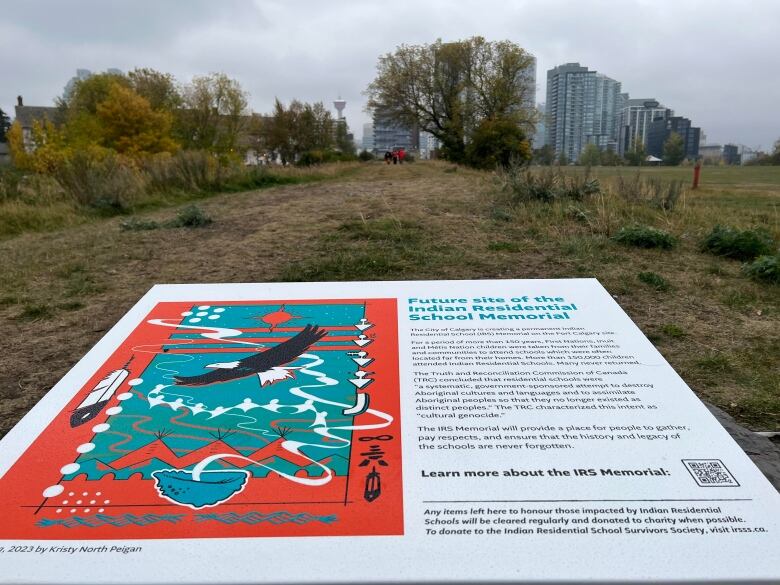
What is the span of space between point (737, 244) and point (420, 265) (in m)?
3.49

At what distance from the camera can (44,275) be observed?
5945 millimetres

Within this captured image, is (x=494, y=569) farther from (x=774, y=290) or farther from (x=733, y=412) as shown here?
(x=774, y=290)

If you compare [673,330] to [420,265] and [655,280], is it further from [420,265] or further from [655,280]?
[420,265]

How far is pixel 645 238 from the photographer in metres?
6.45

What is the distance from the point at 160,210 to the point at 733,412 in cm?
1037

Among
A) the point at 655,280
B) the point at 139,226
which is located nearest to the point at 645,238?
the point at 655,280

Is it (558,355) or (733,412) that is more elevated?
(558,355)

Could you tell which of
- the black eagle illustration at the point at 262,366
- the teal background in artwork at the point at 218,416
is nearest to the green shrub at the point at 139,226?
the teal background in artwork at the point at 218,416

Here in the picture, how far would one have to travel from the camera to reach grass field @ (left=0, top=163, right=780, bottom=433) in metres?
3.76

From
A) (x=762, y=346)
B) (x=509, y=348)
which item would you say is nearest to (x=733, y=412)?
(x=762, y=346)

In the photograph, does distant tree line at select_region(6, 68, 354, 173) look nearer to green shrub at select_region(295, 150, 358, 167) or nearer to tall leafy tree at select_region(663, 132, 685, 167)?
green shrub at select_region(295, 150, 358, 167)

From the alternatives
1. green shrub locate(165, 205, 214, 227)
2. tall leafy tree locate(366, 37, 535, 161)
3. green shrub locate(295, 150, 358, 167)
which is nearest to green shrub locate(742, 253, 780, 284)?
green shrub locate(165, 205, 214, 227)

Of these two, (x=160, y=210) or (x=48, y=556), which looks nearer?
(x=48, y=556)

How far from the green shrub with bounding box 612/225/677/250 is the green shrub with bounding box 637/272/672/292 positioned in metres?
1.18
